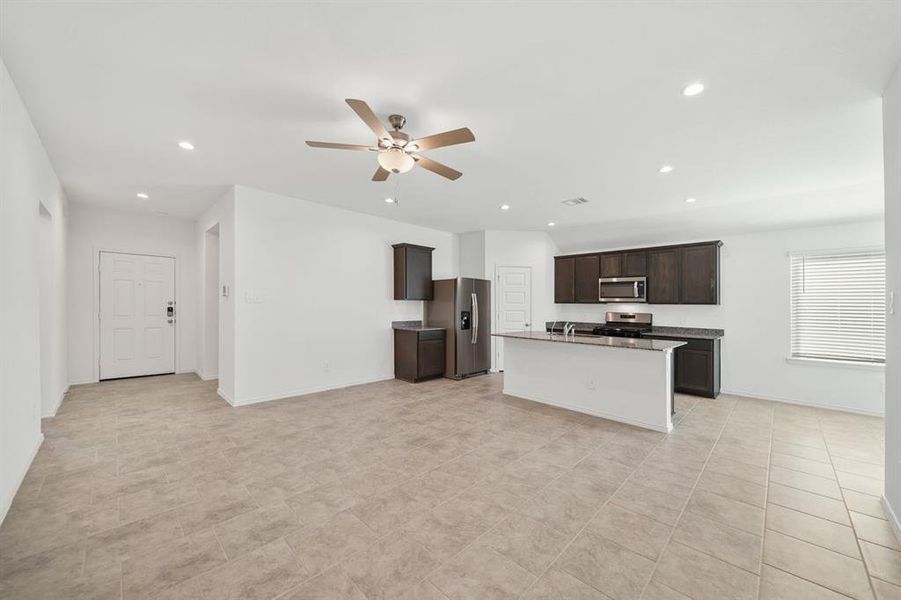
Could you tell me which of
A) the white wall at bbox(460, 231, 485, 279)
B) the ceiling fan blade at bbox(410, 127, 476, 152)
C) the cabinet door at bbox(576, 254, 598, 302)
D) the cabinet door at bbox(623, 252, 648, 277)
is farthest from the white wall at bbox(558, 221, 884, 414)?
the ceiling fan blade at bbox(410, 127, 476, 152)

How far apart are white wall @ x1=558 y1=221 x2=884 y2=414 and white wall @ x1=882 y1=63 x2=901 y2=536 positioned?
10.1ft

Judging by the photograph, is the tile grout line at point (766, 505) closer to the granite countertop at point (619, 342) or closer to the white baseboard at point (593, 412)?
the white baseboard at point (593, 412)

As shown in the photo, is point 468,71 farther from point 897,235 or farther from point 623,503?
point 623,503

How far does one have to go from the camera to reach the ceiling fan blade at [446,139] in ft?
7.78

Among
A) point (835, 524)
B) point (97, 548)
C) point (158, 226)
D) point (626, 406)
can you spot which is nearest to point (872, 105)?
point (835, 524)

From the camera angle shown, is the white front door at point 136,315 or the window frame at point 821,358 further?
the white front door at point 136,315

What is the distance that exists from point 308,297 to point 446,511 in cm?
373

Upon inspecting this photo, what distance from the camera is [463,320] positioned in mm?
6234

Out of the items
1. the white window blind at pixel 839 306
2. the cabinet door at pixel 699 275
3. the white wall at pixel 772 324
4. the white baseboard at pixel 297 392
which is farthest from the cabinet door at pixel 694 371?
the white baseboard at pixel 297 392

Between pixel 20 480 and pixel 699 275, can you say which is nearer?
pixel 20 480

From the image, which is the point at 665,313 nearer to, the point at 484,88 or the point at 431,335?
the point at 431,335

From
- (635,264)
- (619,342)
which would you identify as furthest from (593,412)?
(635,264)

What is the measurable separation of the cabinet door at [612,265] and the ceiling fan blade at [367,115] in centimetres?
498

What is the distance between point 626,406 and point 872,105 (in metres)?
3.02
